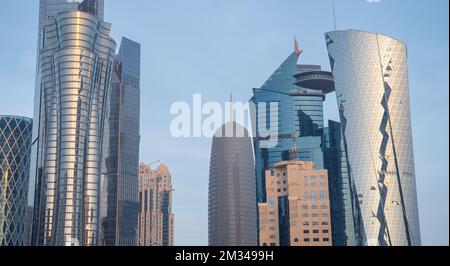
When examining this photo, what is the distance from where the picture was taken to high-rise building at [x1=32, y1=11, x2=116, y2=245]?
77.7 meters

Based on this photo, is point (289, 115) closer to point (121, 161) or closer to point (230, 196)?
point (121, 161)

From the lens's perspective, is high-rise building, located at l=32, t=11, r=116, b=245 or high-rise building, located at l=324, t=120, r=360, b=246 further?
high-rise building, located at l=324, t=120, r=360, b=246

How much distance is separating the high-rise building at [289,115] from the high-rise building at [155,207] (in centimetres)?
2431

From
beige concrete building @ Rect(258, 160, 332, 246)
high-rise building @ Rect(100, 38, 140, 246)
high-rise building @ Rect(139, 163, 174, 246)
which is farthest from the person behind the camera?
high-rise building @ Rect(139, 163, 174, 246)

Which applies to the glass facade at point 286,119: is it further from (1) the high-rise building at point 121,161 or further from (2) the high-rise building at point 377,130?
(2) the high-rise building at point 377,130

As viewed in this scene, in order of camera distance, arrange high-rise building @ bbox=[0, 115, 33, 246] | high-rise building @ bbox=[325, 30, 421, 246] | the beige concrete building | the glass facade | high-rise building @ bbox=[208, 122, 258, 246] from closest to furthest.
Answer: the beige concrete building, high-rise building @ bbox=[325, 30, 421, 246], high-rise building @ bbox=[0, 115, 33, 246], the glass facade, high-rise building @ bbox=[208, 122, 258, 246]

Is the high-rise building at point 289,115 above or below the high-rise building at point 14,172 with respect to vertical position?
above

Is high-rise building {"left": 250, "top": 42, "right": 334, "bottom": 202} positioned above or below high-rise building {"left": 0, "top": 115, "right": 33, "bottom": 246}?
above

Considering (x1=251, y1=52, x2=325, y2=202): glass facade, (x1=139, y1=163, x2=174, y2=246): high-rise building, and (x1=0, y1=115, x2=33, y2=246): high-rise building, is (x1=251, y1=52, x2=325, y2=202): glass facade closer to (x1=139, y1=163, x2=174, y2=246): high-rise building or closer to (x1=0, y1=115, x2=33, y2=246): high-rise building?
(x1=139, y1=163, x2=174, y2=246): high-rise building

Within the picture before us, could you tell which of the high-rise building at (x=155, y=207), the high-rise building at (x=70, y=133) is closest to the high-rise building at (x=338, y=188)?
the high-rise building at (x=155, y=207)

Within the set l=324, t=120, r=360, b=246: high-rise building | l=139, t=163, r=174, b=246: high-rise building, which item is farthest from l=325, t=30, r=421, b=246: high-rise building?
l=139, t=163, r=174, b=246: high-rise building

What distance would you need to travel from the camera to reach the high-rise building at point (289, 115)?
10738 centimetres

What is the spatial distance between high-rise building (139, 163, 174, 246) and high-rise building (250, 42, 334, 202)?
24.3 metres

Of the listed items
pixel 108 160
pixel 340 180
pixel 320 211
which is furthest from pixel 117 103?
pixel 320 211
